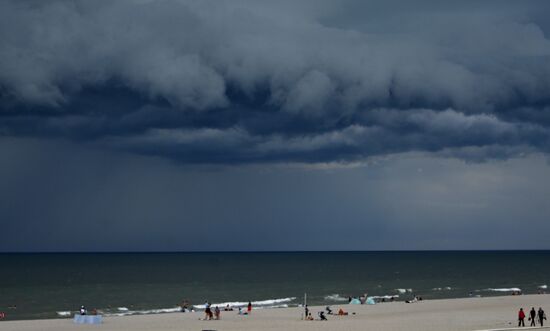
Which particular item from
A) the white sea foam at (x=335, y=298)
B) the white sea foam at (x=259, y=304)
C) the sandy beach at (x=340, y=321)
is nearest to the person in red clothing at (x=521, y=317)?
the sandy beach at (x=340, y=321)

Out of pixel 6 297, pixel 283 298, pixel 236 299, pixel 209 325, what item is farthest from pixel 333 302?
pixel 6 297

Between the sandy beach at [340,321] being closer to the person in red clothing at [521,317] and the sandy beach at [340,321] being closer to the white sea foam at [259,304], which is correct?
→ the person in red clothing at [521,317]

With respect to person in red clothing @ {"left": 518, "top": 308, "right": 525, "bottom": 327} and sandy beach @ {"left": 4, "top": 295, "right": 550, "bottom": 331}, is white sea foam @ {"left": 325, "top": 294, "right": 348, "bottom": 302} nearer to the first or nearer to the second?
sandy beach @ {"left": 4, "top": 295, "right": 550, "bottom": 331}

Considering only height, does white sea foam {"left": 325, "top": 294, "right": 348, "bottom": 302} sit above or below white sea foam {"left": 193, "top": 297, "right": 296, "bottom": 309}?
above

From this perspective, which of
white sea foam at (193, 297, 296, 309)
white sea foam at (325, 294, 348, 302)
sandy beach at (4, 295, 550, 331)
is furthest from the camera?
white sea foam at (325, 294, 348, 302)

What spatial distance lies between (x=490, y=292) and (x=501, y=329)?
5906cm

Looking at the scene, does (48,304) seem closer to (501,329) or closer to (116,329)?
(116,329)

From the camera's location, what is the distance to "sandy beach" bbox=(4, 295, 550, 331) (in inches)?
2092

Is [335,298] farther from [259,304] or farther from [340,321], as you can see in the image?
[340,321]

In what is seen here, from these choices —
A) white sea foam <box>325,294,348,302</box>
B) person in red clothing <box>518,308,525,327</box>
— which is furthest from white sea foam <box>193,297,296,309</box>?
person in red clothing <box>518,308,525,327</box>

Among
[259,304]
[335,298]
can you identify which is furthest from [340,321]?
[335,298]

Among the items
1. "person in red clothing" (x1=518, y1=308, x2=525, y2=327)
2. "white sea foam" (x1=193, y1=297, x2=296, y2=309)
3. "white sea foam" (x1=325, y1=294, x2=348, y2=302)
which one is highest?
"white sea foam" (x1=325, y1=294, x2=348, y2=302)

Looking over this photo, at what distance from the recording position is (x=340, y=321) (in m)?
58.5

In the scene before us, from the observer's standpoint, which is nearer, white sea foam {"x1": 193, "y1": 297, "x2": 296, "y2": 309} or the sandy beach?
the sandy beach
